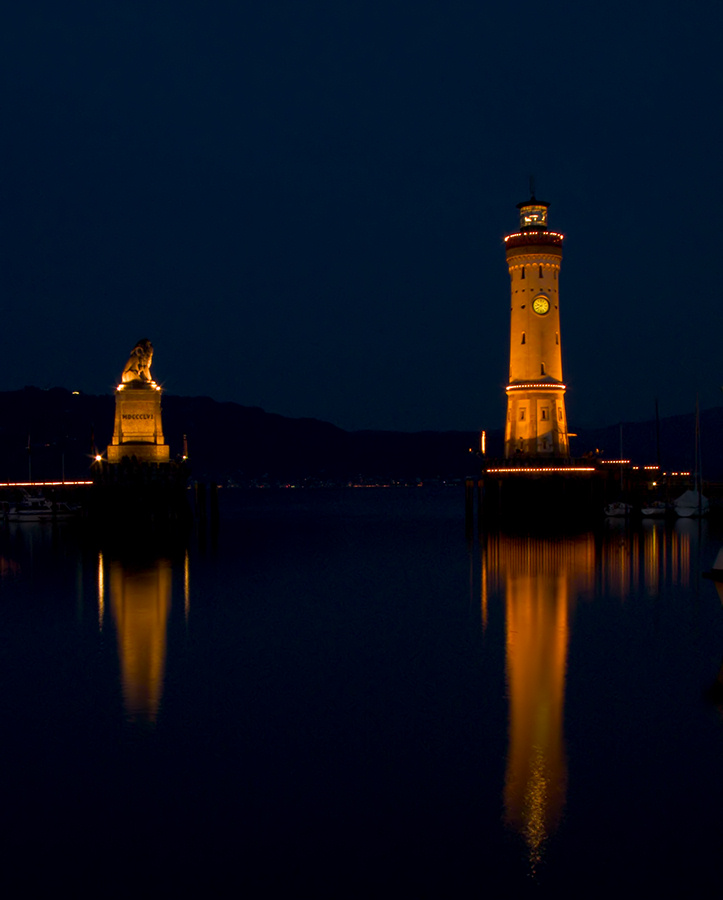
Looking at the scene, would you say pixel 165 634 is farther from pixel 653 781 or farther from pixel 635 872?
pixel 635 872

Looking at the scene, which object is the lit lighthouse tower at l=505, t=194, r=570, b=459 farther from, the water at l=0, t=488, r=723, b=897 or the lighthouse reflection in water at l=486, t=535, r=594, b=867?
the water at l=0, t=488, r=723, b=897

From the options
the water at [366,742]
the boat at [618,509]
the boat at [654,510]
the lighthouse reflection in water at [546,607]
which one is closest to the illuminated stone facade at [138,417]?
the lighthouse reflection in water at [546,607]

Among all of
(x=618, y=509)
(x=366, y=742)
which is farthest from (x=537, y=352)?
(x=366, y=742)

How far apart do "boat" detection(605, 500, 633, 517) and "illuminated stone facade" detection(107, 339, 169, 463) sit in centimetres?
3618

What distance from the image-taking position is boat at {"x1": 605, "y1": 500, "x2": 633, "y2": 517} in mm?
81375

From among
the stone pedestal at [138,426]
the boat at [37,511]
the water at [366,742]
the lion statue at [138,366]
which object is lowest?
the water at [366,742]

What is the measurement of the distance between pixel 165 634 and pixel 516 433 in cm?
5264

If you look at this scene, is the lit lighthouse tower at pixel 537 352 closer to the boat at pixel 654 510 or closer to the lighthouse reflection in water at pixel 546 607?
the boat at pixel 654 510

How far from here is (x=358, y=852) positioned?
42.3 ft

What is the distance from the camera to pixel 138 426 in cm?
7506

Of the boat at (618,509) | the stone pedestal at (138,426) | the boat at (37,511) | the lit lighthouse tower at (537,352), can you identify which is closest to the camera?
the stone pedestal at (138,426)

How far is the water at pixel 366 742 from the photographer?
12.6 metres

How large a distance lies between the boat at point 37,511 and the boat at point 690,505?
176ft

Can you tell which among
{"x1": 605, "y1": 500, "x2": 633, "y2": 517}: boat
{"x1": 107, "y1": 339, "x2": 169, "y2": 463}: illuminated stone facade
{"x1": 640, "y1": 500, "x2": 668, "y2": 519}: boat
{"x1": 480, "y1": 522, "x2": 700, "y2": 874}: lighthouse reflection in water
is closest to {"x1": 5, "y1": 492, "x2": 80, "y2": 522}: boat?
{"x1": 107, "y1": 339, "x2": 169, "y2": 463}: illuminated stone facade
